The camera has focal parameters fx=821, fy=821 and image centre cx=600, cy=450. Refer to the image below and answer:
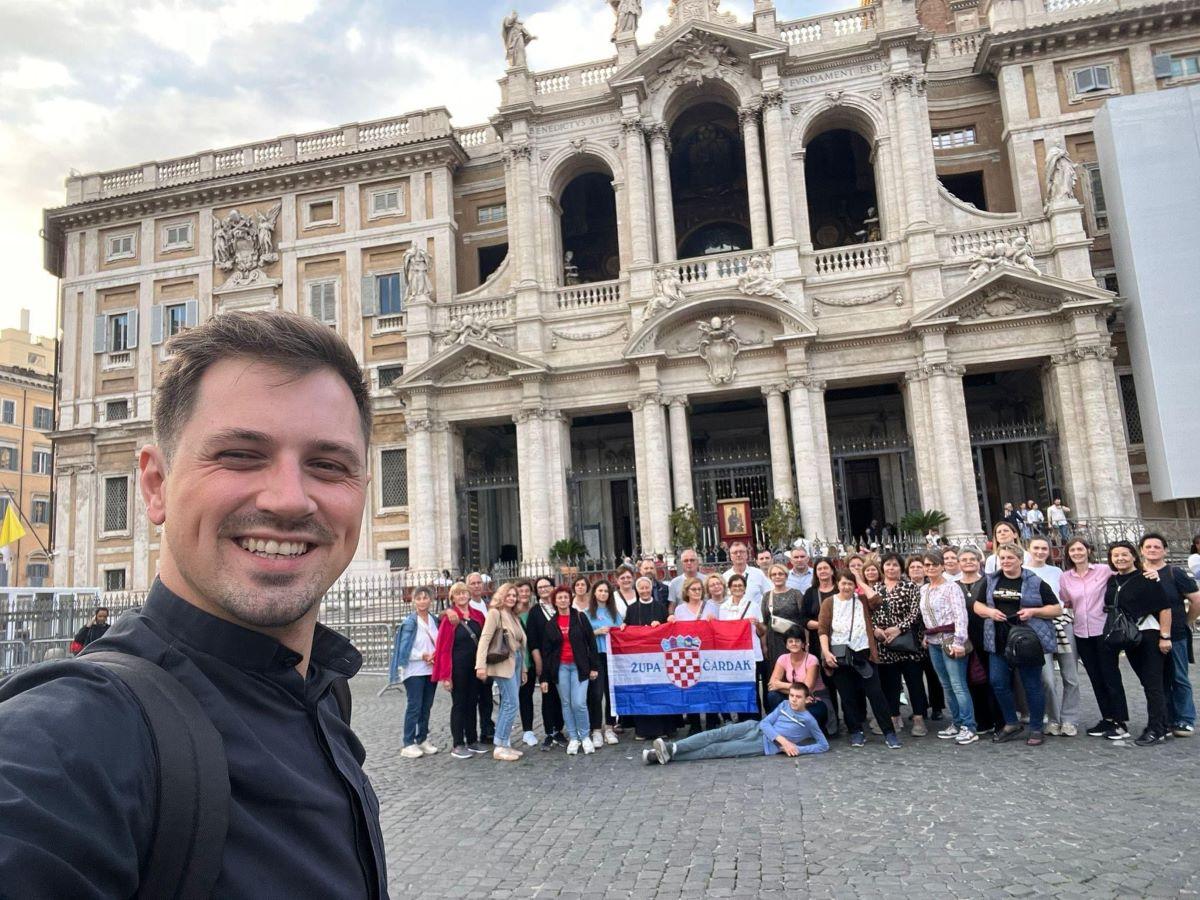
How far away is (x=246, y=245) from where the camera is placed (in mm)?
28328

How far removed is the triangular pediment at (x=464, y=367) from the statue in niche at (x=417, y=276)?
231cm

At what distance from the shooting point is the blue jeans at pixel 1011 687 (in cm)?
754

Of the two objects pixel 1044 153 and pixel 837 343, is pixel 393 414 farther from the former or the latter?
pixel 1044 153

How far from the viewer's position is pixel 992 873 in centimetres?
449

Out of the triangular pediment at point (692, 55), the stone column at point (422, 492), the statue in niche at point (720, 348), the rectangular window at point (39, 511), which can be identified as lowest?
the stone column at point (422, 492)

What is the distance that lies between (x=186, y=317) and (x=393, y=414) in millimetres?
9010

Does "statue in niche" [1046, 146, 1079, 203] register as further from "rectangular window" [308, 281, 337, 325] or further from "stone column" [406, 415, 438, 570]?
"rectangular window" [308, 281, 337, 325]

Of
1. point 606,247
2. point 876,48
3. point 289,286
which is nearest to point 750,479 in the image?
point 606,247

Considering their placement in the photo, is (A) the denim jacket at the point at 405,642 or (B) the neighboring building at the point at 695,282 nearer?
(A) the denim jacket at the point at 405,642

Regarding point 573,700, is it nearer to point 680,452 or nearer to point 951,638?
point 951,638

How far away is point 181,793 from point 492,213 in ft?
92.8

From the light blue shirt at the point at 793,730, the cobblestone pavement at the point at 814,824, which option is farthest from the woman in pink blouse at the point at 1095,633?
the light blue shirt at the point at 793,730

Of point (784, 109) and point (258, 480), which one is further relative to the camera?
point (784, 109)

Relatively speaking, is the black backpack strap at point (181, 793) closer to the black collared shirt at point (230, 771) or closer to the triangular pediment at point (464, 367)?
the black collared shirt at point (230, 771)
